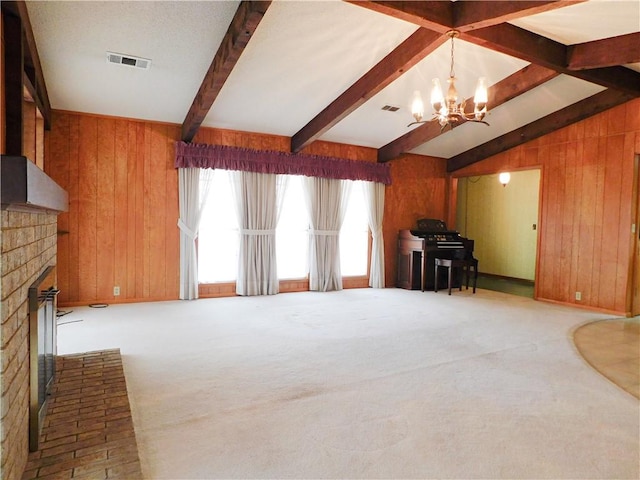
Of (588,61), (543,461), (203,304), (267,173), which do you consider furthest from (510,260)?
(543,461)

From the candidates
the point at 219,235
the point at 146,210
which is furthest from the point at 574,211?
the point at 146,210

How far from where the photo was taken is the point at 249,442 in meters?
1.99

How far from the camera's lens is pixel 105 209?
4.98 m

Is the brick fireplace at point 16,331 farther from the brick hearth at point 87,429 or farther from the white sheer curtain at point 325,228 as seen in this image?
the white sheer curtain at point 325,228

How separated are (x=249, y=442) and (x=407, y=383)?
122 centimetres

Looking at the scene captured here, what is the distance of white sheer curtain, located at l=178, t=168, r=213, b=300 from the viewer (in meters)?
5.29

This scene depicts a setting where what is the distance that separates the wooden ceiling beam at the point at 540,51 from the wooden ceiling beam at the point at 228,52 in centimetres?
172

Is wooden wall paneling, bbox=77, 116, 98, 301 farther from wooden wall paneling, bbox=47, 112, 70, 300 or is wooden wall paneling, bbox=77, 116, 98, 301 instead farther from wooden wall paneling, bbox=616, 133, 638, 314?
wooden wall paneling, bbox=616, 133, 638, 314

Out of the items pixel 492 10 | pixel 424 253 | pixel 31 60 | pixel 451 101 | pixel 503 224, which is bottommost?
pixel 424 253

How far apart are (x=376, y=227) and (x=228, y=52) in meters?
4.14

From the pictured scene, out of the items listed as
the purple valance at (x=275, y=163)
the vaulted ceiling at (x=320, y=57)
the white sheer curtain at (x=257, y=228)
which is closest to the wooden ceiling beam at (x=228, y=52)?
the vaulted ceiling at (x=320, y=57)

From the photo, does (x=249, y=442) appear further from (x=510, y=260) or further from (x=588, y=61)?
(x=510, y=260)

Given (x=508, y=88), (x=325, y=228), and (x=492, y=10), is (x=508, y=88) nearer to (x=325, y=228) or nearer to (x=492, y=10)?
(x=492, y=10)

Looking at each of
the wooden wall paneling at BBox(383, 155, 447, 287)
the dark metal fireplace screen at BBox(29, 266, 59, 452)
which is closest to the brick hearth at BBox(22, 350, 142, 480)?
the dark metal fireplace screen at BBox(29, 266, 59, 452)
